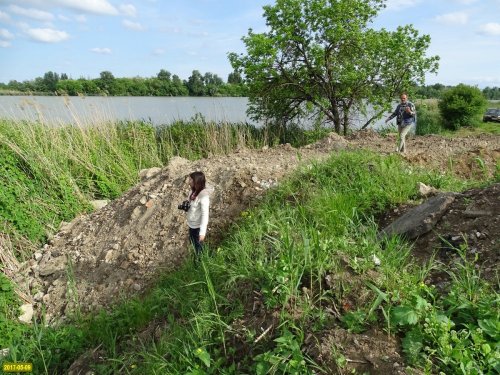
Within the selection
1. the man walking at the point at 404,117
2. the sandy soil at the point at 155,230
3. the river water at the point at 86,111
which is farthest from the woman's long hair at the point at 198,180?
the river water at the point at 86,111

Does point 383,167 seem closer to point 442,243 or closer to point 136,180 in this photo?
point 442,243

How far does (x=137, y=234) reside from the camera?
6023 mm

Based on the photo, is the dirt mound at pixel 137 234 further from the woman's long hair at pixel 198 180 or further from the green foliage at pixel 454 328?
the green foliage at pixel 454 328

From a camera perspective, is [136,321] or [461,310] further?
[136,321]

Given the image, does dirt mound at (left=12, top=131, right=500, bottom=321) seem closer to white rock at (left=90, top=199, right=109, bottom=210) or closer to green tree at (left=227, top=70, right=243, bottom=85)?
white rock at (left=90, top=199, right=109, bottom=210)

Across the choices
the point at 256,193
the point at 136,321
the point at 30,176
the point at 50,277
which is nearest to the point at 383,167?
the point at 256,193

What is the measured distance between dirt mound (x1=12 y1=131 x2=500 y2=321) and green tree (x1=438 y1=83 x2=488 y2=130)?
1454 cm

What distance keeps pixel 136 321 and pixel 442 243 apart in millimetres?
2987

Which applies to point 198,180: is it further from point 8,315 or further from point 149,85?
point 149,85

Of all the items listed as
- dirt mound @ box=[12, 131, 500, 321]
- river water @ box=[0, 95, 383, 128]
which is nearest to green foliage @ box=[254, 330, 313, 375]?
dirt mound @ box=[12, 131, 500, 321]

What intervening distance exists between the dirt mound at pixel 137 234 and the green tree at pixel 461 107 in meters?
14.5

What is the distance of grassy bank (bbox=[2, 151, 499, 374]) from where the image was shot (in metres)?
2.41

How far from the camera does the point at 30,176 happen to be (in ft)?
25.3

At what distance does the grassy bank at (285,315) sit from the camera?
7.91 feet
